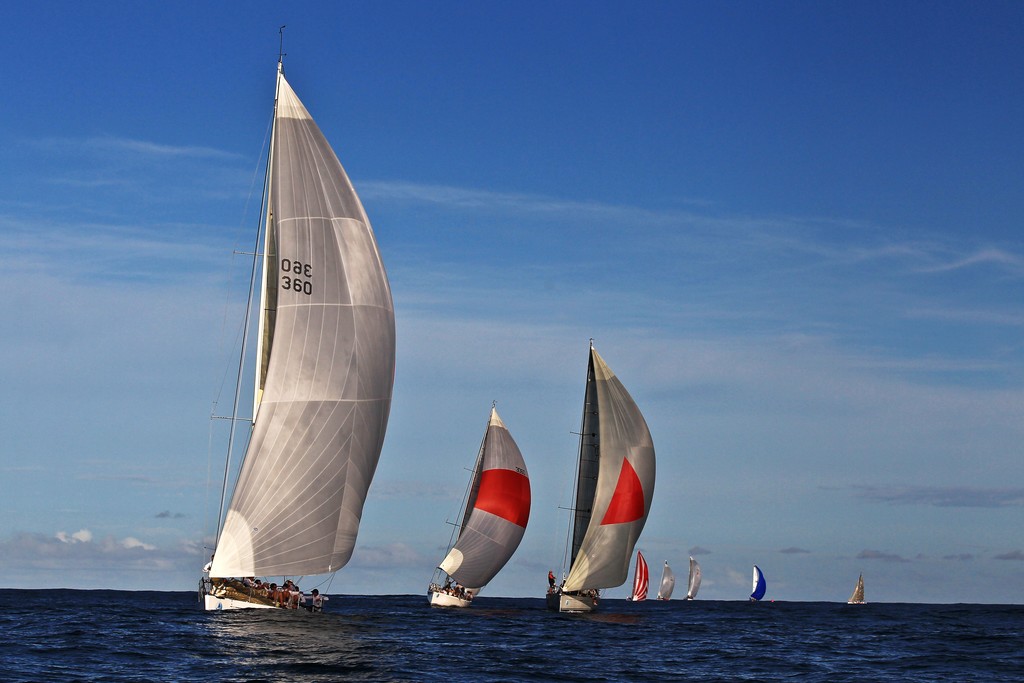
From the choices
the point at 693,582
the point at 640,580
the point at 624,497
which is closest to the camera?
the point at 624,497

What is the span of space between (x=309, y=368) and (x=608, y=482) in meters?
26.3

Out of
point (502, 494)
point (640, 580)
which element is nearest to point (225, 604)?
point (502, 494)

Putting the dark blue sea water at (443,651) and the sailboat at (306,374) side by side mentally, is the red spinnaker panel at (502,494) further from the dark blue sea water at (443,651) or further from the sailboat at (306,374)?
the sailboat at (306,374)

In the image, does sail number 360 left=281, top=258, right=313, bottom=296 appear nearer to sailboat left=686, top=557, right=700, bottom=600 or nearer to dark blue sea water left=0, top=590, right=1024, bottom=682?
dark blue sea water left=0, top=590, right=1024, bottom=682

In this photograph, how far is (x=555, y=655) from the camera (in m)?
40.8

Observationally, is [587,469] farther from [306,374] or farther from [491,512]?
[306,374]

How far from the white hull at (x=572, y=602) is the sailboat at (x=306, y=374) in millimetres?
25879

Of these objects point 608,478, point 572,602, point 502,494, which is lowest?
point 572,602

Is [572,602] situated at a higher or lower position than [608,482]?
lower

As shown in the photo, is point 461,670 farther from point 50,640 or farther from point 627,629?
point 627,629

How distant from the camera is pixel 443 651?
40.0 m

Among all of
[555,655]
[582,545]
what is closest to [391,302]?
[555,655]

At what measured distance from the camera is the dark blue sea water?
32.9m

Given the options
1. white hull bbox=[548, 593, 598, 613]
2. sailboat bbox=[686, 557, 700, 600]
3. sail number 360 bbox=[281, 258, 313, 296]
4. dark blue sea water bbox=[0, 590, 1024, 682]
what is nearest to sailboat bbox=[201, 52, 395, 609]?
sail number 360 bbox=[281, 258, 313, 296]
